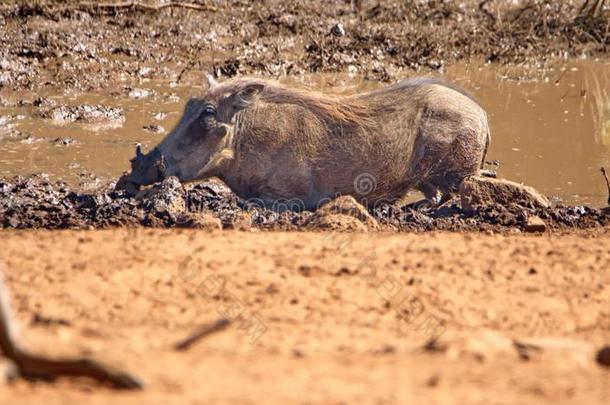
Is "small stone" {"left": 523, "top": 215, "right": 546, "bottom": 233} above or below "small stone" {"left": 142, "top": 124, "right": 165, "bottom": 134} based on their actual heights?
above

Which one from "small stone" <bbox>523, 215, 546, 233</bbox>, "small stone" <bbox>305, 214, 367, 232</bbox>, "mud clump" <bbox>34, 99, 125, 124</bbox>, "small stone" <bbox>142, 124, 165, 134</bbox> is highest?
"small stone" <bbox>305, 214, 367, 232</bbox>

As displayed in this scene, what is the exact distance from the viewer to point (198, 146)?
8.94 meters

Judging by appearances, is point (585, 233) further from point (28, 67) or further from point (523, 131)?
point (28, 67)

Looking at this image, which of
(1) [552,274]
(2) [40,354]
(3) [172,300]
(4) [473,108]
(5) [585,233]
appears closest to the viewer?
(2) [40,354]

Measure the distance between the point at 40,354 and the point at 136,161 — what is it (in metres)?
4.65

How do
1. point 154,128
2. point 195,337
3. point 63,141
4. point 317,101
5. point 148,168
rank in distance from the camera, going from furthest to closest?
point 154,128
point 63,141
point 317,101
point 148,168
point 195,337

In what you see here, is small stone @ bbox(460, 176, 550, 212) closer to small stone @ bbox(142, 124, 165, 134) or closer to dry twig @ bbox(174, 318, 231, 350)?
small stone @ bbox(142, 124, 165, 134)

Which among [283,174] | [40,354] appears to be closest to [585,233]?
[283,174]

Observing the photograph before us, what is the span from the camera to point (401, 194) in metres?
9.16

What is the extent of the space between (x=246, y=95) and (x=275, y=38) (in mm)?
6293

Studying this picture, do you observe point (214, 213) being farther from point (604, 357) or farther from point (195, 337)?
point (604, 357)

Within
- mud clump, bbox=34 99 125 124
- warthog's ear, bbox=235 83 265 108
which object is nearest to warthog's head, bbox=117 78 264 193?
Result: warthog's ear, bbox=235 83 265 108

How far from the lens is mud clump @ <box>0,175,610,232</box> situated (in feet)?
26.8

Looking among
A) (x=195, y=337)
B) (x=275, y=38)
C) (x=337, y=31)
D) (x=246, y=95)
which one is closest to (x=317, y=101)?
(x=246, y=95)
